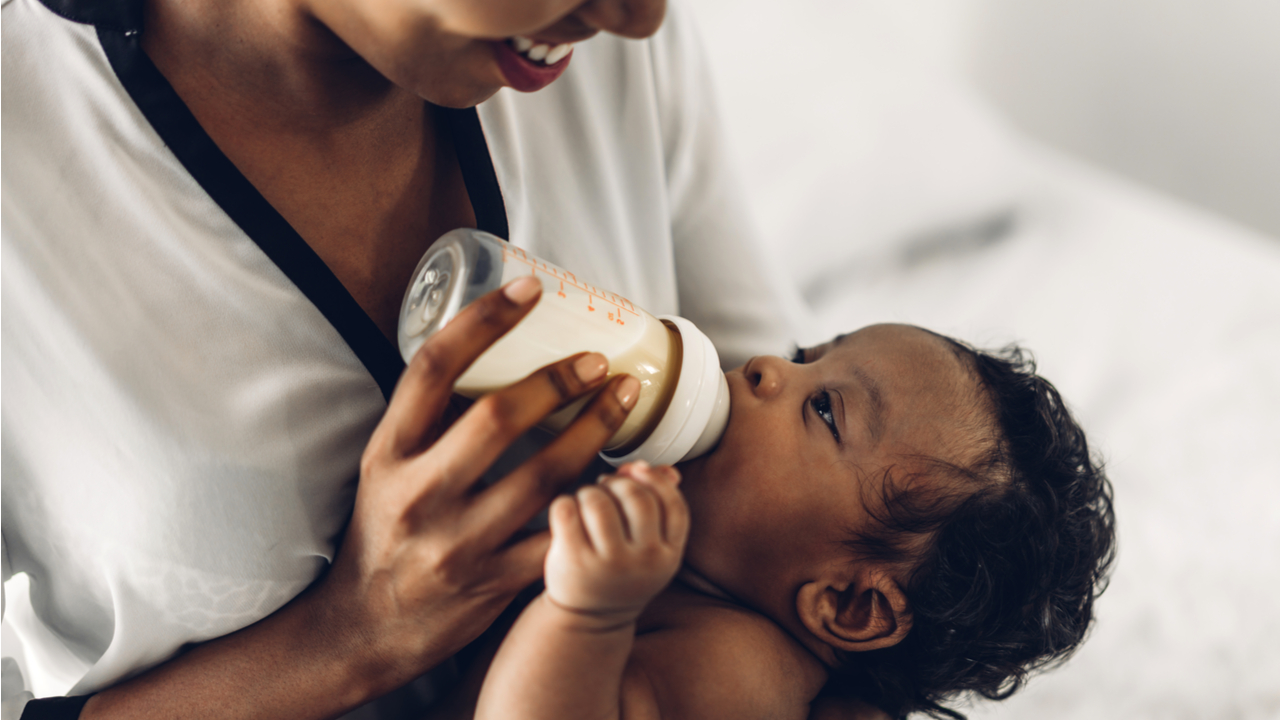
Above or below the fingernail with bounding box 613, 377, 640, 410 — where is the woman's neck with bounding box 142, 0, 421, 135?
above

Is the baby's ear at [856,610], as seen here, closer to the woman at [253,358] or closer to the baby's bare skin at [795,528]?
the baby's bare skin at [795,528]

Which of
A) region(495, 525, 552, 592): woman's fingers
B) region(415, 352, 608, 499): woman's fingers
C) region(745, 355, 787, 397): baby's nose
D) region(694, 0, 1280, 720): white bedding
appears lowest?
region(694, 0, 1280, 720): white bedding

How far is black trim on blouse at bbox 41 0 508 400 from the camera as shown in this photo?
0.58m

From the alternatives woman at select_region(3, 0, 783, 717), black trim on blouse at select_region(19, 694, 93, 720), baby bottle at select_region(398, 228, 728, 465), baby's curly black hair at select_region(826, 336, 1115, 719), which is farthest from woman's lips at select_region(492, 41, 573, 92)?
black trim on blouse at select_region(19, 694, 93, 720)

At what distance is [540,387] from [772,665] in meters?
0.43

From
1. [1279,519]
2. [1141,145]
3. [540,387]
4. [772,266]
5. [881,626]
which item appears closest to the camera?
[540,387]

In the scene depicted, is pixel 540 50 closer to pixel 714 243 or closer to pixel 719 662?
pixel 714 243

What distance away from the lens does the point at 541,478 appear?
546 mm

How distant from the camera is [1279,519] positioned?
1.17 metres

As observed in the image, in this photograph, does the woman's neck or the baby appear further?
the baby

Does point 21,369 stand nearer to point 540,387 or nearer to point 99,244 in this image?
point 99,244

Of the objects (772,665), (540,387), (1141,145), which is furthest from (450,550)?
(1141,145)

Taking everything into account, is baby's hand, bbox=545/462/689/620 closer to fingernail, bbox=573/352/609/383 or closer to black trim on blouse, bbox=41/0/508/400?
fingernail, bbox=573/352/609/383

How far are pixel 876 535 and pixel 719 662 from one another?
19 centimetres
